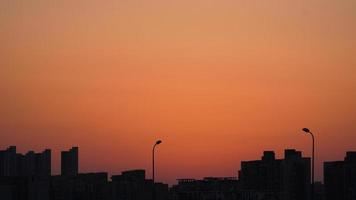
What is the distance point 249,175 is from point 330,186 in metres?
22.5

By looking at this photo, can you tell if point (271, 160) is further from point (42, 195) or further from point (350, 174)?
point (42, 195)

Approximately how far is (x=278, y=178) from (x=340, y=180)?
38.0 feet

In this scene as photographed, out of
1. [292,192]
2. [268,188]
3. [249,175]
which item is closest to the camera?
[292,192]

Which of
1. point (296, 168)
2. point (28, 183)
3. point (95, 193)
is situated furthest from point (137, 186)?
point (296, 168)

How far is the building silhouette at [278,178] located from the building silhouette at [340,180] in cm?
910

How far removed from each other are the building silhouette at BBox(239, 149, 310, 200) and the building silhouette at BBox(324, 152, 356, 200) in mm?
9101

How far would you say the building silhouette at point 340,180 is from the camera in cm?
15438

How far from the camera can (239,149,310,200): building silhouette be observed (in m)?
146

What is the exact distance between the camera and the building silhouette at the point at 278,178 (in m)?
146

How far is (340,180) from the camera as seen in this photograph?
16100 centimetres

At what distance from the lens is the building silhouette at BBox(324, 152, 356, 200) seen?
15438cm

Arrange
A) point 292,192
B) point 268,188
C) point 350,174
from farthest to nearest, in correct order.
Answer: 1. point 268,188
2. point 350,174
3. point 292,192

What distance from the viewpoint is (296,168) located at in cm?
14925

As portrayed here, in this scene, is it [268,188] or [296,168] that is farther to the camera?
[268,188]
